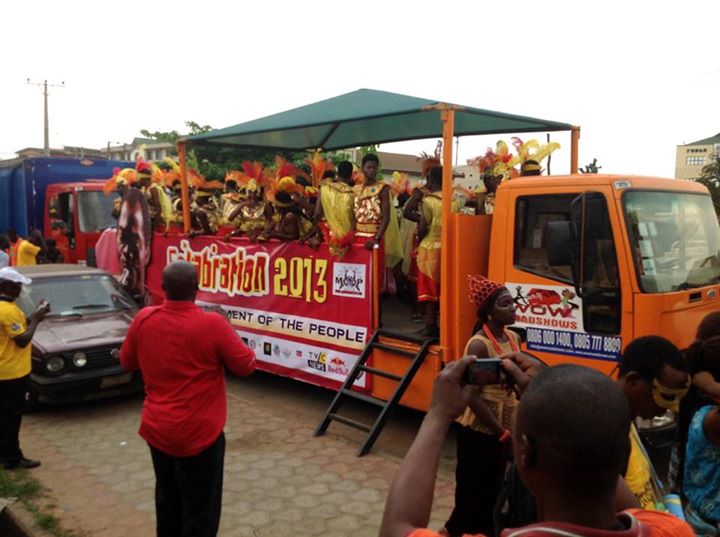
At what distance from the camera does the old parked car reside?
247 inches

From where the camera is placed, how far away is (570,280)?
4570 mm

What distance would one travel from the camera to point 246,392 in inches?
292

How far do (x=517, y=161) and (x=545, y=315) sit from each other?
2303 millimetres

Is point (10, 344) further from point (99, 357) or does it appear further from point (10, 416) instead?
point (99, 357)

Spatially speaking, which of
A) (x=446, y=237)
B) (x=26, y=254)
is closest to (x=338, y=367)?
(x=446, y=237)

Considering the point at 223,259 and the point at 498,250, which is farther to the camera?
the point at 223,259

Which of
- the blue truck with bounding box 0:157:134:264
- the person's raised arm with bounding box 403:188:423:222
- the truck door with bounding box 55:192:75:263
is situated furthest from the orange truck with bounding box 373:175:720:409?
the truck door with bounding box 55:192:75:263

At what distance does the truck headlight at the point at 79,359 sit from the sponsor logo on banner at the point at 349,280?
8.94ft

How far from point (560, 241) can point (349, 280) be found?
226 cm

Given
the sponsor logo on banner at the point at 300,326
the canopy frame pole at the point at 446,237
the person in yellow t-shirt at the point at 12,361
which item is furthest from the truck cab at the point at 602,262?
the person in yellow t-shirt at the point at 12,361

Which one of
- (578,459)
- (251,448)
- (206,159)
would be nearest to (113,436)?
(251,448)

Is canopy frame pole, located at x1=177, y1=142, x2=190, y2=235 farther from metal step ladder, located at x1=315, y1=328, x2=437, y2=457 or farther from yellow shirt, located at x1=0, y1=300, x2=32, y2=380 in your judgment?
metal step ladder, located at x1=315, y1=328, x2=437, y2=457

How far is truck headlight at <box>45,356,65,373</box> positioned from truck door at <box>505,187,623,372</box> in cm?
459

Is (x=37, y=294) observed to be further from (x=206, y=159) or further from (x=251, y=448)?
(x=206, y=159)
